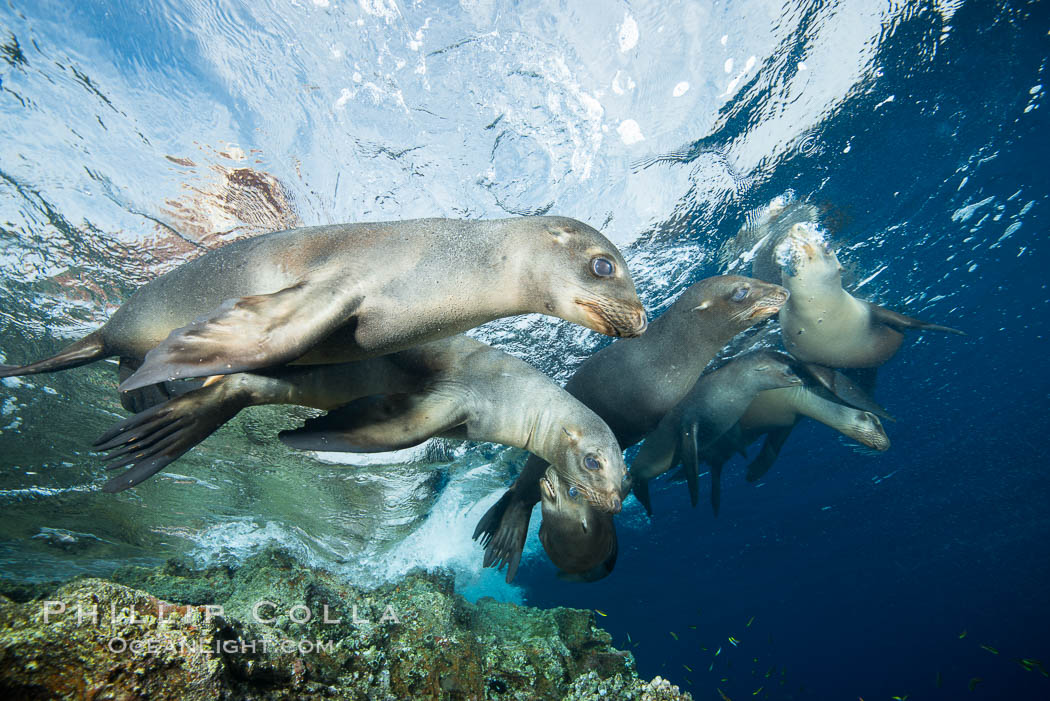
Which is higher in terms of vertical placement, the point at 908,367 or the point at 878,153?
the point at 878,153

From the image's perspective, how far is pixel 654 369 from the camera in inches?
180

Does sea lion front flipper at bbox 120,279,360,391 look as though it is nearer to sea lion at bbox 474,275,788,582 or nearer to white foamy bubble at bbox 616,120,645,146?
sea lion at bbox 474,275,788,582

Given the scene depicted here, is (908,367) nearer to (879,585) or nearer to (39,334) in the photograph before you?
(39,334)

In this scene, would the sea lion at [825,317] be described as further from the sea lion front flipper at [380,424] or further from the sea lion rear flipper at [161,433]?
the sea lion rear flipper at [161,433]

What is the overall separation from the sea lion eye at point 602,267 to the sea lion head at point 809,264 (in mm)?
4543

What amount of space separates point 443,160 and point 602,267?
2822 millimetres

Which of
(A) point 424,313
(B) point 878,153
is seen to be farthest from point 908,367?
(A) point 424,313

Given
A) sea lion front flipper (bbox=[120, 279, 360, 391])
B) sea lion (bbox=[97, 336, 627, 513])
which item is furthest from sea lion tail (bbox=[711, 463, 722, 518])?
sea lion front flipper (bbox=[120, 279, 360, 391])

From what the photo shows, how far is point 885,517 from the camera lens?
29.0 meters

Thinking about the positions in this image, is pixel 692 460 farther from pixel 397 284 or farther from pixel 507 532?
pixel 397 284

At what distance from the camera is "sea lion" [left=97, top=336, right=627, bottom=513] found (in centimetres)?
204

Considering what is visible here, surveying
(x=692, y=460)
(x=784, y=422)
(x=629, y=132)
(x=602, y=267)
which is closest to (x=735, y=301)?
(x=629, y=132)

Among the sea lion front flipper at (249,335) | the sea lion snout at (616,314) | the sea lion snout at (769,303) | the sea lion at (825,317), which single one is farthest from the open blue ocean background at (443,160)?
the sea lion snout at (616,314)

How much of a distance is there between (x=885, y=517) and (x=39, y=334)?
132 feet
